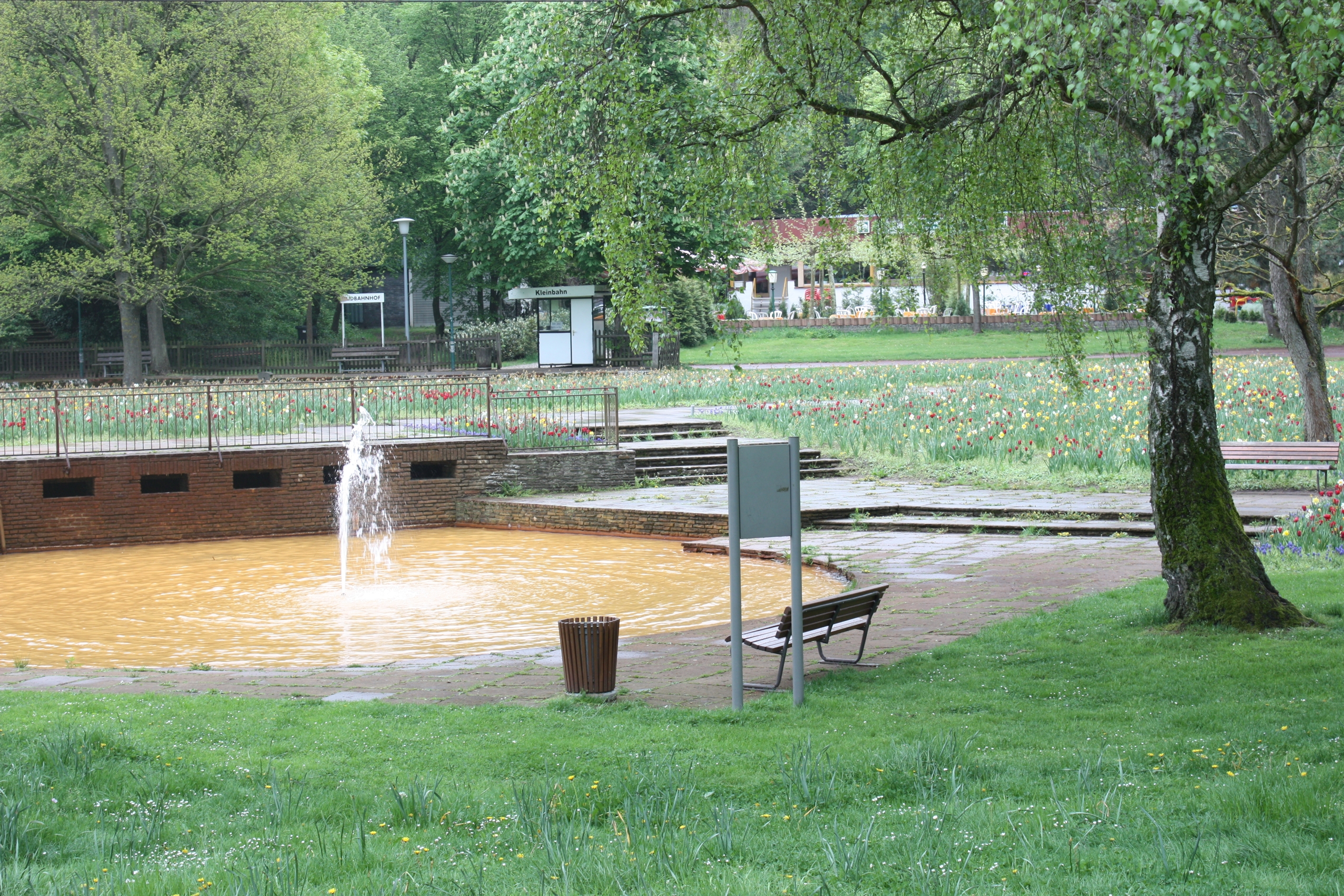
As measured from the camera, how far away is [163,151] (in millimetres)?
33031

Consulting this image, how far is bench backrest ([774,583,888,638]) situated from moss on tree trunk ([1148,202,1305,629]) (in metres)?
2.16

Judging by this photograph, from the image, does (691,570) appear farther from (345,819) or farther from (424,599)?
(345,819)

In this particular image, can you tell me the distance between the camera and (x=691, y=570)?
1452cm

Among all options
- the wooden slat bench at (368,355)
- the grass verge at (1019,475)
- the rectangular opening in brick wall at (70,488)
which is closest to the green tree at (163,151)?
the wooden slat bench at (368,355)

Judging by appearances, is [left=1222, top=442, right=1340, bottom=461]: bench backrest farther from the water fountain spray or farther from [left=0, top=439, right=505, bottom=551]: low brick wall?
the water fountain spray

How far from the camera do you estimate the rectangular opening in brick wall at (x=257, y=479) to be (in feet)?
62.9

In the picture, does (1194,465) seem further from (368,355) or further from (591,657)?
(368,355)

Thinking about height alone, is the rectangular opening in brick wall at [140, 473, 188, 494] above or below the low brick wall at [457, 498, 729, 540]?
above

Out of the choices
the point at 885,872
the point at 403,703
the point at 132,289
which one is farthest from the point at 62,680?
the point at 132,289

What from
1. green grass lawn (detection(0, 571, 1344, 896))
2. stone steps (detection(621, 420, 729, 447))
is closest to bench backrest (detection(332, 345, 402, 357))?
stone steps (detection(621, 420, 729, 447))

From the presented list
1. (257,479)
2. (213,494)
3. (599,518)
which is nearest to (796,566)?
(599,518)

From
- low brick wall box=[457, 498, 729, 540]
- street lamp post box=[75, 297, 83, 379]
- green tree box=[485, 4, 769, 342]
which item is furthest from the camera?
street lamp post box=[75, 297, 83, 379]

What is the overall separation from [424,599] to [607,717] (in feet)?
20.7

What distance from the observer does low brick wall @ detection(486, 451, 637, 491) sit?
20.1 metres
